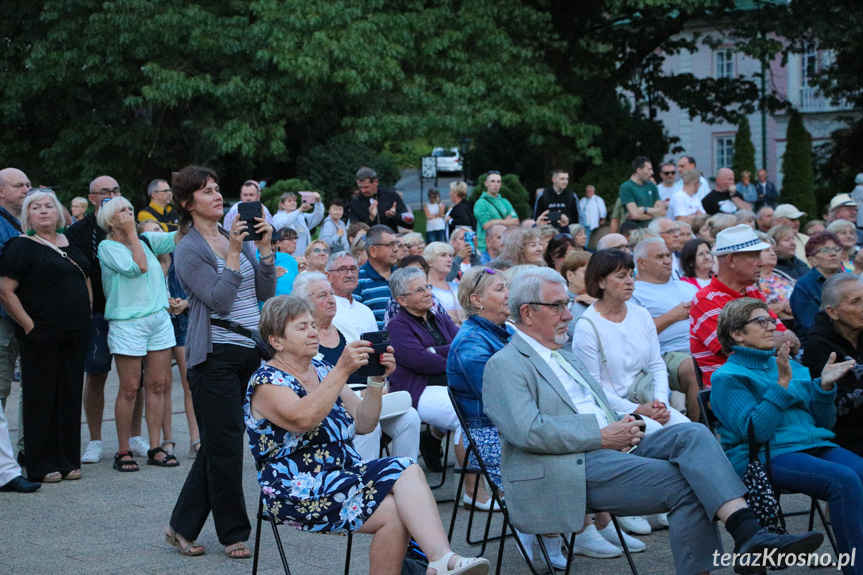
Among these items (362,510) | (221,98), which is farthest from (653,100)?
(362,510)

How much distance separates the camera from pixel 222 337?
5.24 metres

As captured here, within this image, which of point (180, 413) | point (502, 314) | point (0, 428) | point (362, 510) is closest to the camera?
point (362, 510)

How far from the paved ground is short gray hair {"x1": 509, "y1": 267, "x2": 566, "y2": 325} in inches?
54.0

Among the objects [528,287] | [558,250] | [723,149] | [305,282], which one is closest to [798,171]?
[723,149]

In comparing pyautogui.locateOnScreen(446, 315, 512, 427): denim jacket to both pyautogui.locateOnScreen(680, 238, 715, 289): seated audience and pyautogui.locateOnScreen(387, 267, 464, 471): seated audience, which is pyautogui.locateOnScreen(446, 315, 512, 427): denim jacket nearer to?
pyautogui.locateOnScreen(387, 267, 464, 471): seated audience

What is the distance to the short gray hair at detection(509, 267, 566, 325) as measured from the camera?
478 centimetres

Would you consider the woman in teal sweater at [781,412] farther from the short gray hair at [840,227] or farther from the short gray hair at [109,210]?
the short gray hair at [840,227]

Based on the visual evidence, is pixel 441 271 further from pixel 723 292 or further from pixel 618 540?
pixel 618 540

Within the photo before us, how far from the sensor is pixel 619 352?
19.1 ft

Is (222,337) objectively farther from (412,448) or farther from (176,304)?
(176,304)

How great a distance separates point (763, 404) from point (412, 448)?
2.09 meters

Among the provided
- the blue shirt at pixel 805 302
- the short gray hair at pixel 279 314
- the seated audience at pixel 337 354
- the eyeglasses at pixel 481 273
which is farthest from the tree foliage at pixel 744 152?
the short gray hair at pixel 279 314

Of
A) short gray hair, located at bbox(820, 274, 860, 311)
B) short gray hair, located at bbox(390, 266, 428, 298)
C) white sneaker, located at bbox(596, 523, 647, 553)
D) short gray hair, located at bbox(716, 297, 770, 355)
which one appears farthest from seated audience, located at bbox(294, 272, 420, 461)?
short gray hair, located at bbox(820, 274, 860, 311)

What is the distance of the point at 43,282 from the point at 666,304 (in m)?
4.16
